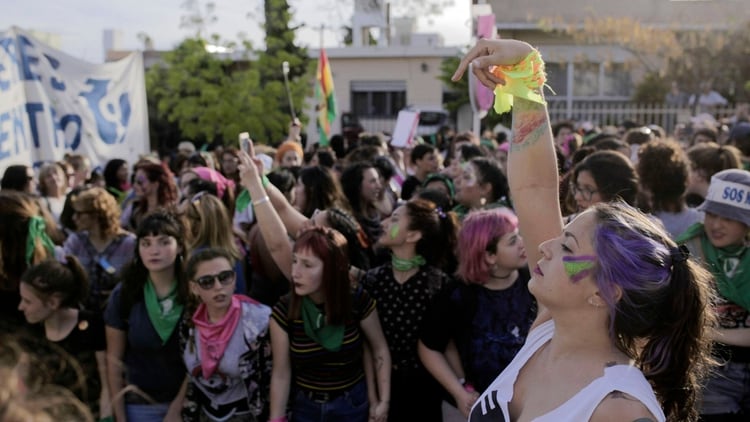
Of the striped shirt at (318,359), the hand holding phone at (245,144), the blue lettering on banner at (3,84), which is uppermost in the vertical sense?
the blue lettering on banner at (3,84)

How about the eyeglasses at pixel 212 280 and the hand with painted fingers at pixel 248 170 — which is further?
the hand with painted fingers at pixel 248 170

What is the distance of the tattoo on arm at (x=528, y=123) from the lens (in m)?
2.31

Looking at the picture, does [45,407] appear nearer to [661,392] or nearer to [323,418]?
[661,392]

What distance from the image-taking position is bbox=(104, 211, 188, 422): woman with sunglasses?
148 inches

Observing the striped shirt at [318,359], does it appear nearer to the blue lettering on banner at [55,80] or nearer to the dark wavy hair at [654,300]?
the dark wavy hair at [654,300]

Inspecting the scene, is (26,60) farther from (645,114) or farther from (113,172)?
(645,114)

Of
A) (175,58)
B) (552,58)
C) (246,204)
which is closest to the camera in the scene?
(246,204)

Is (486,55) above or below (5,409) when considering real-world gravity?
above

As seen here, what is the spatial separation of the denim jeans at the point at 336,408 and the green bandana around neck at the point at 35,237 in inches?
74.9

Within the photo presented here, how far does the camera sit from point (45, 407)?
95cm

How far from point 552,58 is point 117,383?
74.9 feet

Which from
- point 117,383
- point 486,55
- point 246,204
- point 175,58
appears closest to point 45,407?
point 486,55

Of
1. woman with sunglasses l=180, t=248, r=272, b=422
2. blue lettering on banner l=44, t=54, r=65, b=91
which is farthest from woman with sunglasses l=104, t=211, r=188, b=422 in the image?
blue lettering on banner l=44, t=54, r=65, b=91

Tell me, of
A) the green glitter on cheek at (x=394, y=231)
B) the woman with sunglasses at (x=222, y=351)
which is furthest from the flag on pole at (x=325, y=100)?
the woman with sunglasses at (x=222, y=351)
